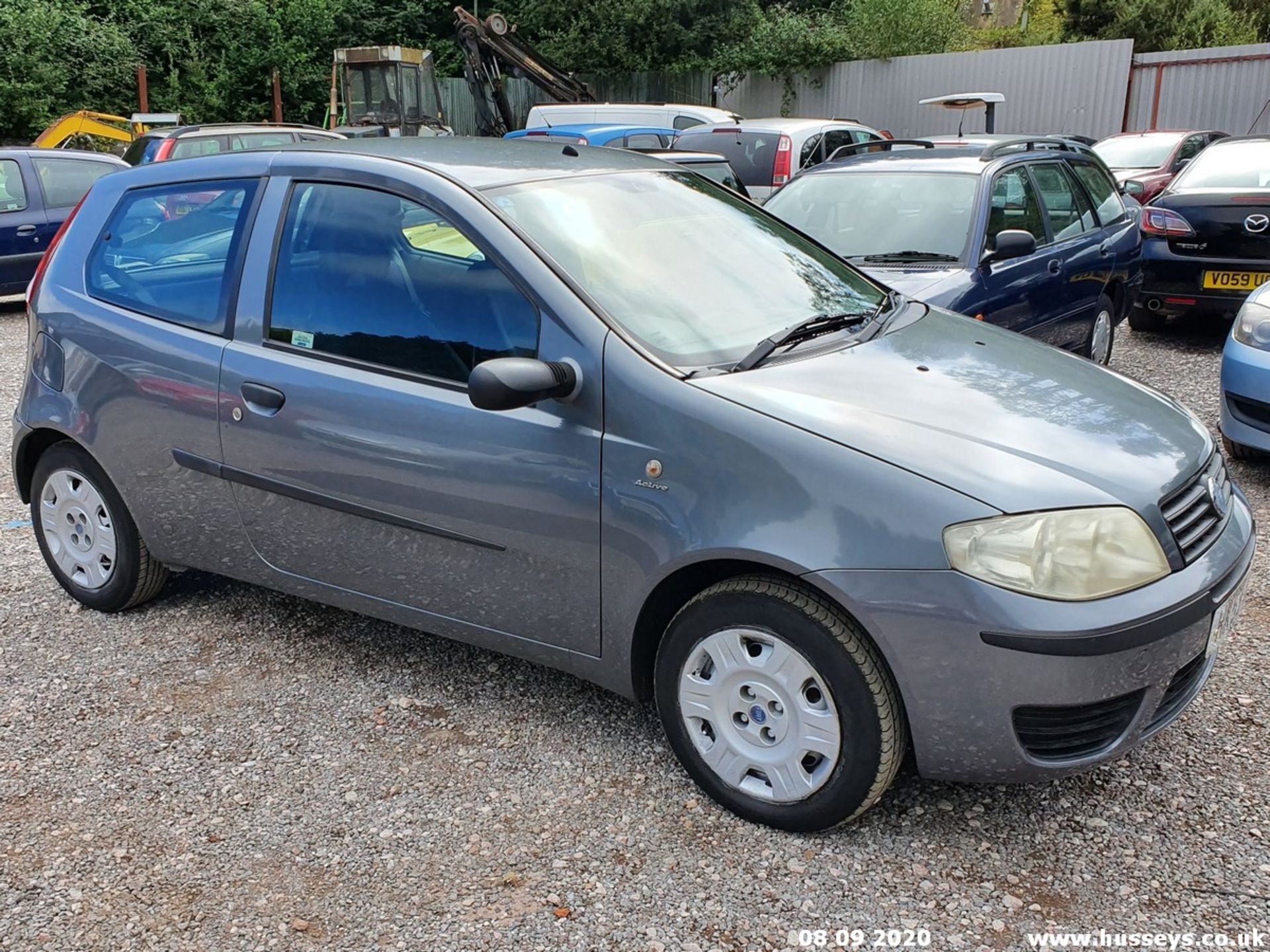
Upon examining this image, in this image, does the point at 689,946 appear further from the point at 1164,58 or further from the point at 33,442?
the point at 1164,58

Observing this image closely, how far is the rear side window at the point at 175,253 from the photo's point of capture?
3.65 metres

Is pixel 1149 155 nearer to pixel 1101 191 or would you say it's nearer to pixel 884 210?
pixel 1101 191

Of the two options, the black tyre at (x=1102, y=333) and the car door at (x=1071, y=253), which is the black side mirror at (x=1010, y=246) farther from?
the black tyre at (x=1102, y=333)

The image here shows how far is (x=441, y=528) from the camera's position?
127 inches

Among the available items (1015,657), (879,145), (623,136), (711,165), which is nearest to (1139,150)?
(879,145)

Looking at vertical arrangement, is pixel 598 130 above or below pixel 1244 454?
above

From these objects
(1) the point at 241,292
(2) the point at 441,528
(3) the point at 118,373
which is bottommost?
(2) the point at 441,528

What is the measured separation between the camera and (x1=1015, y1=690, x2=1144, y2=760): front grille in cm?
259

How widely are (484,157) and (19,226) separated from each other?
9165mm

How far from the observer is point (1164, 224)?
8250 mm

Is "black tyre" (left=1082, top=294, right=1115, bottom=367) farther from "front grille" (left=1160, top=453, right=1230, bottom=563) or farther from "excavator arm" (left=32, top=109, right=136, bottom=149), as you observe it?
"excavator arm" (left=32, top=109, right=136, bottom=149)

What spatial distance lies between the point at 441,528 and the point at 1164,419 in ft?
6.52

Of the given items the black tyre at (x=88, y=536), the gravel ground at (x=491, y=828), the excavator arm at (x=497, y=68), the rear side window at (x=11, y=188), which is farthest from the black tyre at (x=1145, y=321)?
the excavator arm at (x=497, y=68)

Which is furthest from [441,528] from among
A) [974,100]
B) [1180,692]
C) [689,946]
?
[974,100]
